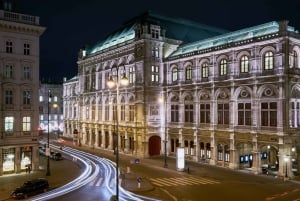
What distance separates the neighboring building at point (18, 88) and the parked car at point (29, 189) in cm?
1109

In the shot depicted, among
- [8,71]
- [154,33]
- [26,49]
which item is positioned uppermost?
[154,33]

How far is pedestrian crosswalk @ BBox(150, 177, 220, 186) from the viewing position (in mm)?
39062

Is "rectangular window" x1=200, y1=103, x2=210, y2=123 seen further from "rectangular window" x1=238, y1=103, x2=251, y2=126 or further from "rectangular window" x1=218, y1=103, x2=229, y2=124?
"rectangular window" x1=238, y1=103, x2=251, y2=126

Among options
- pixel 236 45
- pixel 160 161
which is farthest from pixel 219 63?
pixel 160 161

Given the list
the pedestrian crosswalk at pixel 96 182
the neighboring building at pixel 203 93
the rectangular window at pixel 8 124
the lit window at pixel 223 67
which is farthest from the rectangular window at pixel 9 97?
the lit window at pixel 223 67

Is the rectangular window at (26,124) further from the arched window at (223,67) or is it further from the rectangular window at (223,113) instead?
the arched window at (223,67)

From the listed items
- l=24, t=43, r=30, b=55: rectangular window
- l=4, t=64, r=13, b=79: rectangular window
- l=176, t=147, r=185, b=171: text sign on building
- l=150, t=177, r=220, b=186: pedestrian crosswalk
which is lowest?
l=150, t=177, r=220, b=186: pedestrian crosswalk

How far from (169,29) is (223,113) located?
79.8 feet

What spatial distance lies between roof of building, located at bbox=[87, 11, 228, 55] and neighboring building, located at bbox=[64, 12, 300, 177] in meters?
0.27

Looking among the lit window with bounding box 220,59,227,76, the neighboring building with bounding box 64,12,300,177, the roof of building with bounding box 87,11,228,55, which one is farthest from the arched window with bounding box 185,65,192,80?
the roof of building with bounding box 87,11,228,55

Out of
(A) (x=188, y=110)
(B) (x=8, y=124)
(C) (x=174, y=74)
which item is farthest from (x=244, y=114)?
(B) (x=8, y=124)

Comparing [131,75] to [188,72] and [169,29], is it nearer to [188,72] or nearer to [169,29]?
[169,29]

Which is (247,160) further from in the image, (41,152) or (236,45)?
(41,152)

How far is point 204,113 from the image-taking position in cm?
5431
